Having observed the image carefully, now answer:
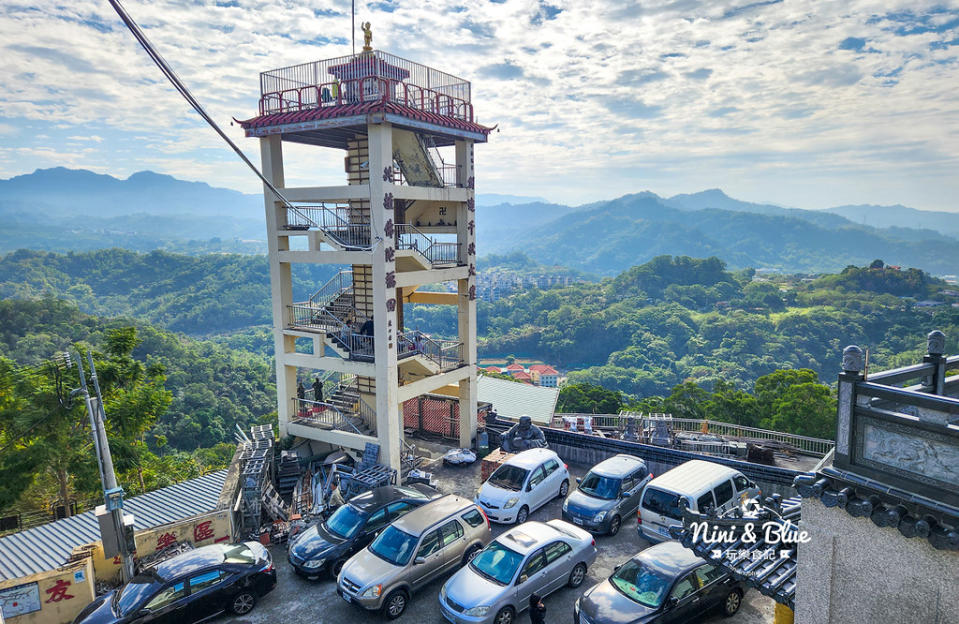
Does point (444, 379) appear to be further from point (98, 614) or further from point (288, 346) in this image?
point (98, 614)

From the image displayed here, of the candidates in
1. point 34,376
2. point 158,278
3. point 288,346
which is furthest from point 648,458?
point 158,278

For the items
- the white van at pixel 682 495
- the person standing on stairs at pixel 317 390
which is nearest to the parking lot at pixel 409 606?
the white van at pixel 682 495

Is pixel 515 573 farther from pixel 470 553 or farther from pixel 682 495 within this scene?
pixel 682 495

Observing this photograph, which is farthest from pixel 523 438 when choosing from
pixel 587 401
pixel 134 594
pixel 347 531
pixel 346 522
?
pixel 587 401

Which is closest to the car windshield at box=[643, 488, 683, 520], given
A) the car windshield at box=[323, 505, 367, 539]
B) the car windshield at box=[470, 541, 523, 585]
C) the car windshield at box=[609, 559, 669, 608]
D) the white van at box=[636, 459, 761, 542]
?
the white van at box=[636, 459, 761, 542]

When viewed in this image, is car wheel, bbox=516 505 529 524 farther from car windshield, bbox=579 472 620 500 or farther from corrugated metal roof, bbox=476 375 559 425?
corrugated metal roof, bbox=476 375 559 425
